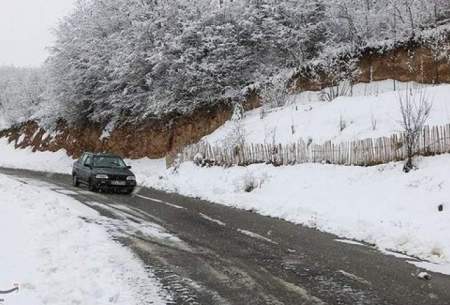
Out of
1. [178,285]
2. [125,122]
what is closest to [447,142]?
[178,285]

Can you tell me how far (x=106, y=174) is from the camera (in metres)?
21.0

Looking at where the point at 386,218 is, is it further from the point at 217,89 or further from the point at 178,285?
the point at 217,89

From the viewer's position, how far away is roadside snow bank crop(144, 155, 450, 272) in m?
10.6

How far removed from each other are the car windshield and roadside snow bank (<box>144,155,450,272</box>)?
3557 millimetres

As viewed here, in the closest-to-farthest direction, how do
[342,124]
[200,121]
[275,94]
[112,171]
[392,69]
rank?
[342,124] < [112,171] < [392,69] < [275,94] < [200,121]

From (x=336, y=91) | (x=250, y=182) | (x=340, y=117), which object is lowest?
(x=250, y=182)

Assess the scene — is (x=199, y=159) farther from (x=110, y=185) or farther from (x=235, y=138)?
(x=110, y=185)

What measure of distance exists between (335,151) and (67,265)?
11911 mm

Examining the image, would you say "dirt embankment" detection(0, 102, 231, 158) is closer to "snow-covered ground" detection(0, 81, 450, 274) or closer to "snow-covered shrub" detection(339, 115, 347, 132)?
"snow-covered ground" detection(0, 81, 450, 274)

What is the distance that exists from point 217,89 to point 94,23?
1435cm

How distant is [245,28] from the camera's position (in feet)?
103

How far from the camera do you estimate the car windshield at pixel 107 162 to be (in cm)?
2212

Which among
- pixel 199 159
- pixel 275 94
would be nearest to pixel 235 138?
pixel 199 159

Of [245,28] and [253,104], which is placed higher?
[245,28]
